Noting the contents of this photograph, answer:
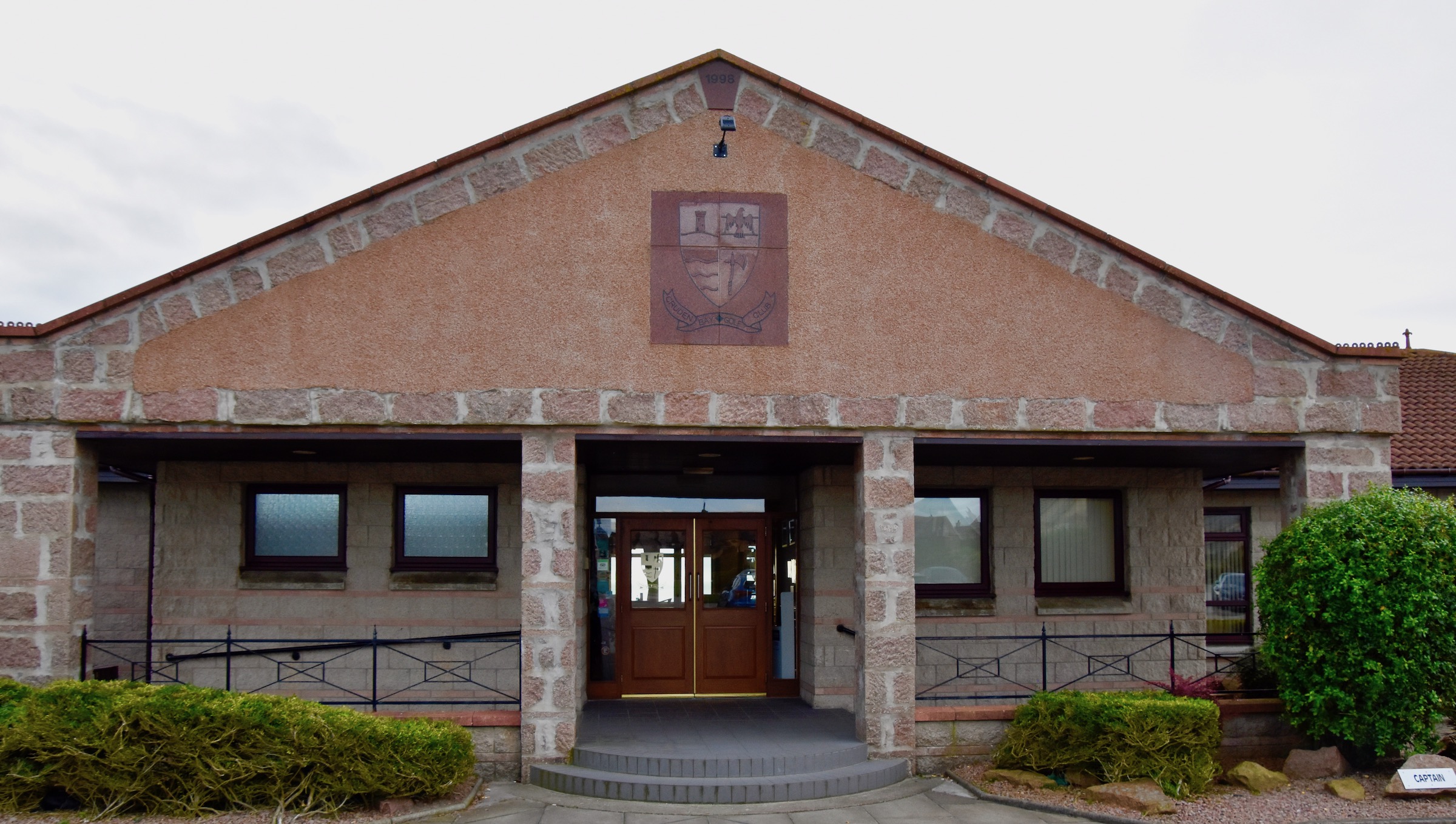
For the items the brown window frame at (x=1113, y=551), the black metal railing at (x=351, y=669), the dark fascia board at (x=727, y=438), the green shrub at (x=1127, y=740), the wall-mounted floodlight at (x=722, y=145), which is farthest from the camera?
the brown window frame at (x=1113, y=551)

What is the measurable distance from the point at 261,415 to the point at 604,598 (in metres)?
5.00

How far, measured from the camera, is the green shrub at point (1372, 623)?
356 inches

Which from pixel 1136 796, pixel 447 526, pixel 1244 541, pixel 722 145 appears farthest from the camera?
pixel 1244 541

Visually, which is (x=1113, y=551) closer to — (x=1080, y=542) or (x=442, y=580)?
(x=1080, y=542)

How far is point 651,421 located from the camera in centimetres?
962

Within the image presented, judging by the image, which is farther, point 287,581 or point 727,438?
point 287,581

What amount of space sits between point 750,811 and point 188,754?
431cm

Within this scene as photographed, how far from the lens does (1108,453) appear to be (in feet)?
36.9

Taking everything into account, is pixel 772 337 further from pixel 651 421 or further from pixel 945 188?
pixel 945 188

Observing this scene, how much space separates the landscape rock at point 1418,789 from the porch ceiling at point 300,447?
7.81 m

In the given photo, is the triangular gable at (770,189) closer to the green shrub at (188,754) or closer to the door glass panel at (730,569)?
the green shrub at (188,754)

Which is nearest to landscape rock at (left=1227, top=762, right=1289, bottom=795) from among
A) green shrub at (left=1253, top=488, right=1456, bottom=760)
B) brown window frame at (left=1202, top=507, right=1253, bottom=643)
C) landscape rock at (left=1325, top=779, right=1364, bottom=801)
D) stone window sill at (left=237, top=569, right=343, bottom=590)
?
landscape rock at (left=1325, top=779, right=1364, bottom=801)

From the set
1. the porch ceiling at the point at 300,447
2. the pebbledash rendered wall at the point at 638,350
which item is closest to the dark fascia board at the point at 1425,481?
the pebbledash rendered wall at the point at 638,350

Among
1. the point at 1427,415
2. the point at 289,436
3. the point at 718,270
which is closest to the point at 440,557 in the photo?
the point at 289,436
